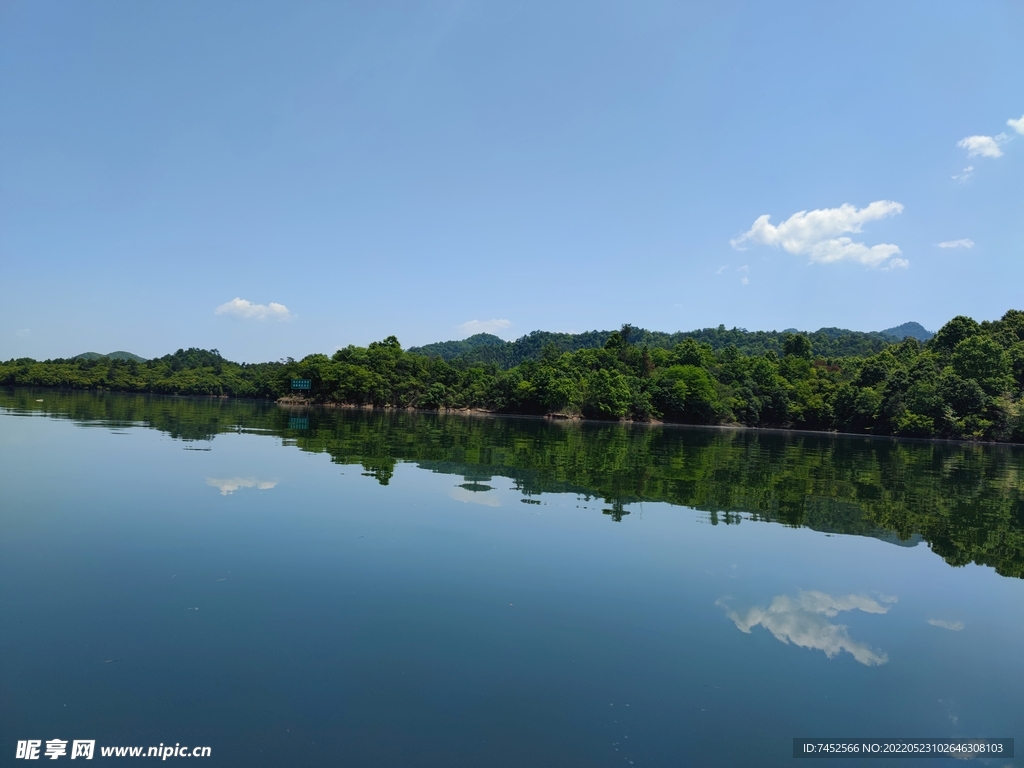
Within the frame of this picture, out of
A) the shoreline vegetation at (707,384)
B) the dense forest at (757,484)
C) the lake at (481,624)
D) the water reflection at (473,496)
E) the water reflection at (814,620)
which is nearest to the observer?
the lake at (481,624)

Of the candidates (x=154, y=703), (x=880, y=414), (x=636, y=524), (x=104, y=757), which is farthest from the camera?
(x=880, y=414)

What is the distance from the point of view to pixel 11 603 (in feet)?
27.8

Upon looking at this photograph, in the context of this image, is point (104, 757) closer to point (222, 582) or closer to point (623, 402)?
point (222, 582)

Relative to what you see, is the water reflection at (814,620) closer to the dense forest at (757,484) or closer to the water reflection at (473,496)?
the dense forest at (757,484)

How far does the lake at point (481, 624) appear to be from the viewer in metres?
5.94

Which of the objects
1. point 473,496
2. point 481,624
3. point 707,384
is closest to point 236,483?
point 473,496

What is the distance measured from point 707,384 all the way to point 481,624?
105541 mm

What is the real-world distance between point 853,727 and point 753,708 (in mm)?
1064

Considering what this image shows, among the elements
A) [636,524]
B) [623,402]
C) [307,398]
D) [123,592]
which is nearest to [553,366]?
[623,402]

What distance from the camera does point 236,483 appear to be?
18.9 meters

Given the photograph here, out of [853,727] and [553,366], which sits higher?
[553,366]

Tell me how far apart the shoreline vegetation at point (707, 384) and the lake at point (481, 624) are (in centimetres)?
8038

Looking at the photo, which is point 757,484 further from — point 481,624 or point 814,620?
point 481,624

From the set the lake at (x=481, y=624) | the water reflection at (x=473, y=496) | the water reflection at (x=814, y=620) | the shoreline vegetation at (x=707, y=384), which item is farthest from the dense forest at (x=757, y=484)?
the shoreline vegetation at (x=707, y=384)
